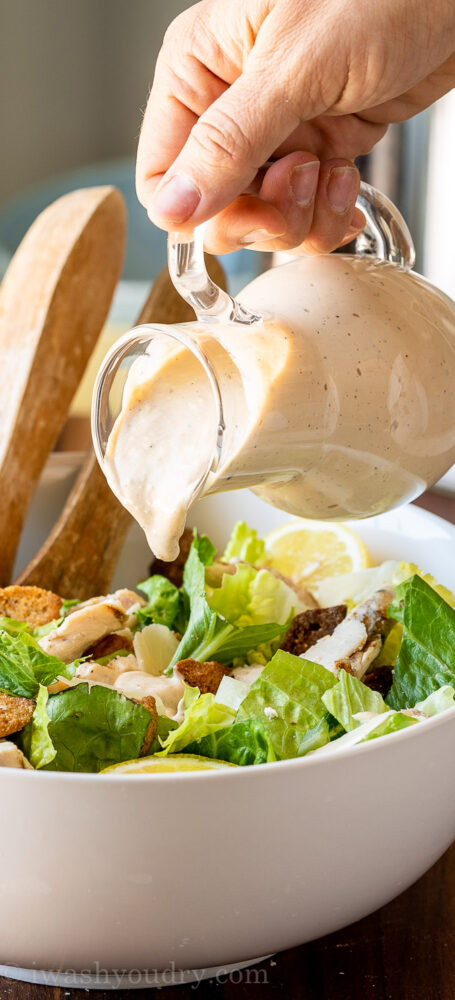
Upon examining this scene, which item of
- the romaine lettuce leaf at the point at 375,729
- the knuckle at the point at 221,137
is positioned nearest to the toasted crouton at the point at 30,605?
the romaine lettuce leaf at the point at 375,729

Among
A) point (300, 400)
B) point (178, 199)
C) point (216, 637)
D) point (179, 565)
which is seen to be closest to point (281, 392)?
point (300, 400)

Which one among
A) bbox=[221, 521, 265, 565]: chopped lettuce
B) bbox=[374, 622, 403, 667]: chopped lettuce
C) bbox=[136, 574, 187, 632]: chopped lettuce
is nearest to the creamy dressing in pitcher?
bbox=[374, 622, 403, 667]: chopped lettuce

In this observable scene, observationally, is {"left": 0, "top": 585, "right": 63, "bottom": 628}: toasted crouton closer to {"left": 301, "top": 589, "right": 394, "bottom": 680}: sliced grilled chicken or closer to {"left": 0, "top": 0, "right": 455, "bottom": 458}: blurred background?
{"left": 301, "top": 589, "right": 394, "bottom": 680}: sliced grilled chicken

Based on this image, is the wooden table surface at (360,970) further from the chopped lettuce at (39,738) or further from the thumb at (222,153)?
the thumb at (222,153)

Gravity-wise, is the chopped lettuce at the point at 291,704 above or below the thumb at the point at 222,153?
below

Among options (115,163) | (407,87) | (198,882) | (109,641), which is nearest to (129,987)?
(198,882)

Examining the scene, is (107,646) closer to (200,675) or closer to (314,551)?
(200,675)
